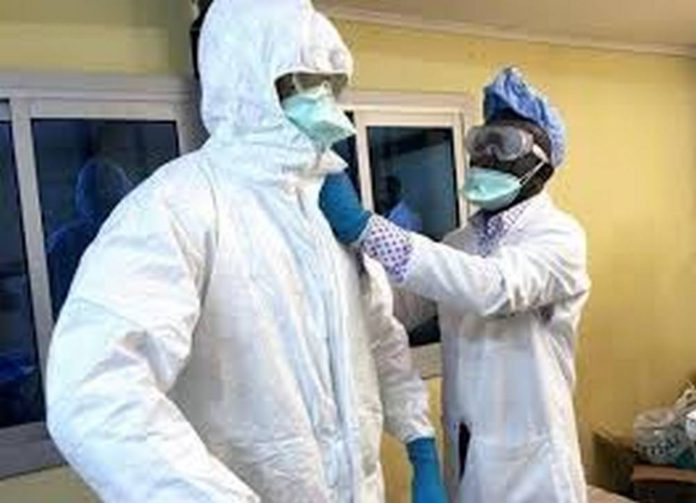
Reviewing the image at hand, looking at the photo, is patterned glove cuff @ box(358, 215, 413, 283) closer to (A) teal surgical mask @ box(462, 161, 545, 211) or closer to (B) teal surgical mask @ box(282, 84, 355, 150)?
(B) teal surgical mask @ box(282, 84, 355, 150)

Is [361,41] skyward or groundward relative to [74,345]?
skyward

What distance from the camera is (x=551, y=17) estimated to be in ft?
9.06

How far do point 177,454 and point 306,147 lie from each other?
51 centimetres

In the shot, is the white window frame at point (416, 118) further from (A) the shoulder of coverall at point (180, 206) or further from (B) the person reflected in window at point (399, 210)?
(A) the shoulder of coverall at point (180, 206)

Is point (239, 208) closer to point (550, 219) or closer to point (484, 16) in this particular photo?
point (550, 219)

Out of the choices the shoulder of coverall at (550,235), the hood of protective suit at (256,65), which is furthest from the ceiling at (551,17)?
the hood of protective suit at (256,65)

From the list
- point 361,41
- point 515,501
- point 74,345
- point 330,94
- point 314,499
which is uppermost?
point 361,41

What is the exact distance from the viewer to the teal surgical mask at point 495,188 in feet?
A: 6.11

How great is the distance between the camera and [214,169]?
1242 millimetres

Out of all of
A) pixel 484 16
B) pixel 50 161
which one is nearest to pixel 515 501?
pixel 50 161

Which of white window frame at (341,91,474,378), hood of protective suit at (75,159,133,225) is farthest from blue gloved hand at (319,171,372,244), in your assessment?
white window frame at (341,91,474,378)

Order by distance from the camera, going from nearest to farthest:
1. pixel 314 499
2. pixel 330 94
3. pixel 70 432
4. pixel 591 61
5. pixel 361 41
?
pixel 70 432
pixel 314 499
pixel 330 94
pixel 361 41
pixel 591 61

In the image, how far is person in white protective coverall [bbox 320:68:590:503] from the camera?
5.72ft

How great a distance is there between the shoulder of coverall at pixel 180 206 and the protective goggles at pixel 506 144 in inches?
34.6
